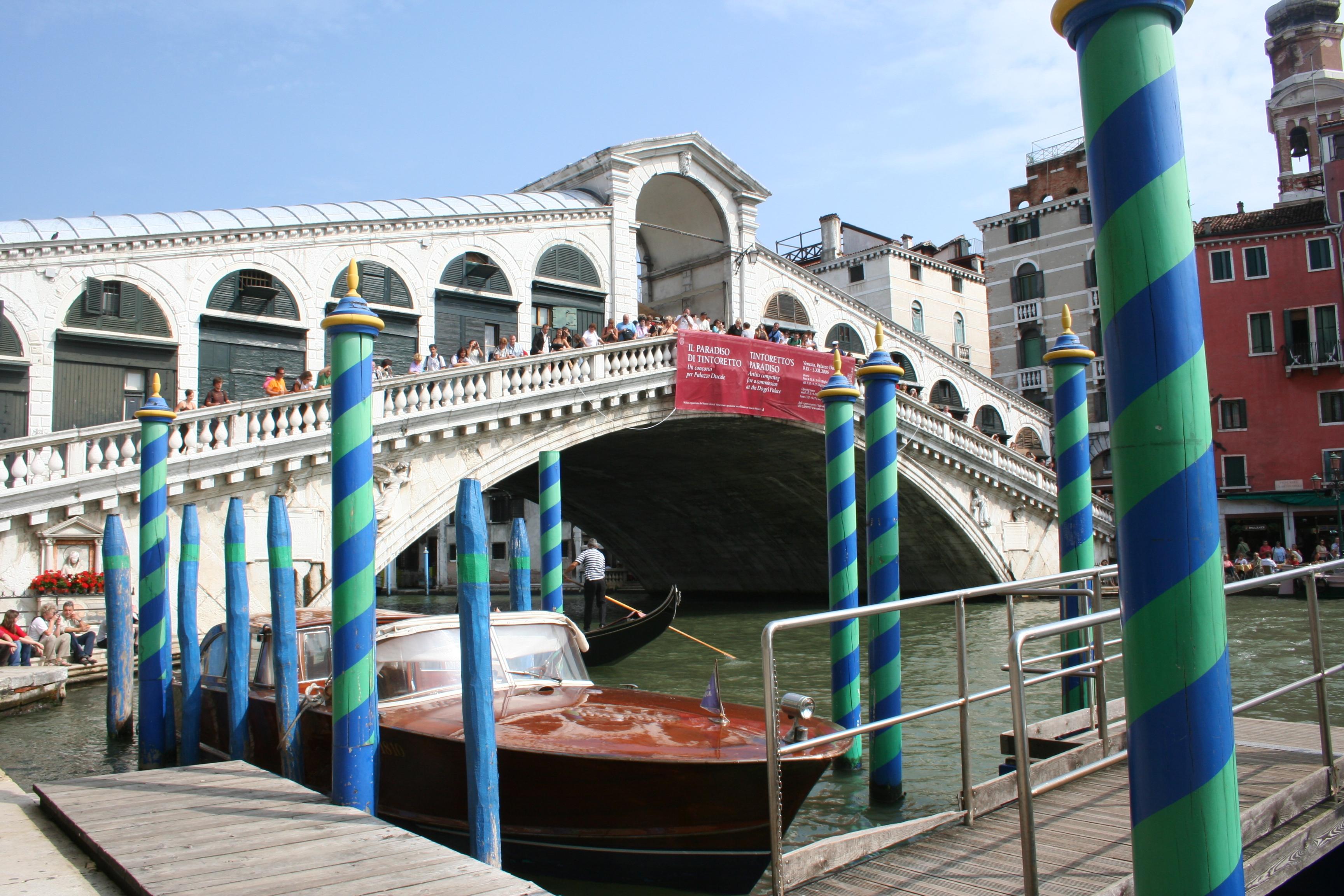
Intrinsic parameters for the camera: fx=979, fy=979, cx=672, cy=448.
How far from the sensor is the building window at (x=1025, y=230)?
29250mm

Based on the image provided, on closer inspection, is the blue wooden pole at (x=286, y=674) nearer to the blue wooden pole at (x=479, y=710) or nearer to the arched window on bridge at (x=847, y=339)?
the blue wooden pole at (x=479, y=710)

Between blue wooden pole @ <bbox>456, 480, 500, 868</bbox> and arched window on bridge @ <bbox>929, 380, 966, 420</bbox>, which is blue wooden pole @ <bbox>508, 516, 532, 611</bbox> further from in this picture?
arched window on bridge @ <bbox>929, 380, 966, 420</bbox>

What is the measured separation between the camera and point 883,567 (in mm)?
5172

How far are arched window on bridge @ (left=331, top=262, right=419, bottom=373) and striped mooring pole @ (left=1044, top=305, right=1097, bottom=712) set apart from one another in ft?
36.3

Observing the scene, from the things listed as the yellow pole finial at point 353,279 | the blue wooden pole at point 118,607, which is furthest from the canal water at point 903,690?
the yellow pole finial at point 353,279

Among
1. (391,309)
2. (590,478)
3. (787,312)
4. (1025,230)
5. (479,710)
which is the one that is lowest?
(479,710)

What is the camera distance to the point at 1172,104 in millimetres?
1758

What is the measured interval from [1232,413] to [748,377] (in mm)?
15309

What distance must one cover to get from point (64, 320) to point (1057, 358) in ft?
37.9

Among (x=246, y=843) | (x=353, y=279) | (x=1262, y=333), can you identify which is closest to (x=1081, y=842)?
(x=246, y=843)

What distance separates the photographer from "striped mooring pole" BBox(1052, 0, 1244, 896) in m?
1.68

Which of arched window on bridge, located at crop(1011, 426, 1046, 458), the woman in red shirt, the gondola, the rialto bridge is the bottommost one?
the gondola

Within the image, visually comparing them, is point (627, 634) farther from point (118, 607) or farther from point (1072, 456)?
point (1072, 456)

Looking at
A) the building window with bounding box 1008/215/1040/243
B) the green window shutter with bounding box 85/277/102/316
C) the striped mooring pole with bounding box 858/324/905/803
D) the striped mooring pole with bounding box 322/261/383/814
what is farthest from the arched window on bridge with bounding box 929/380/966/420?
the striped mooring pole with bounding box 322/261/383/814
